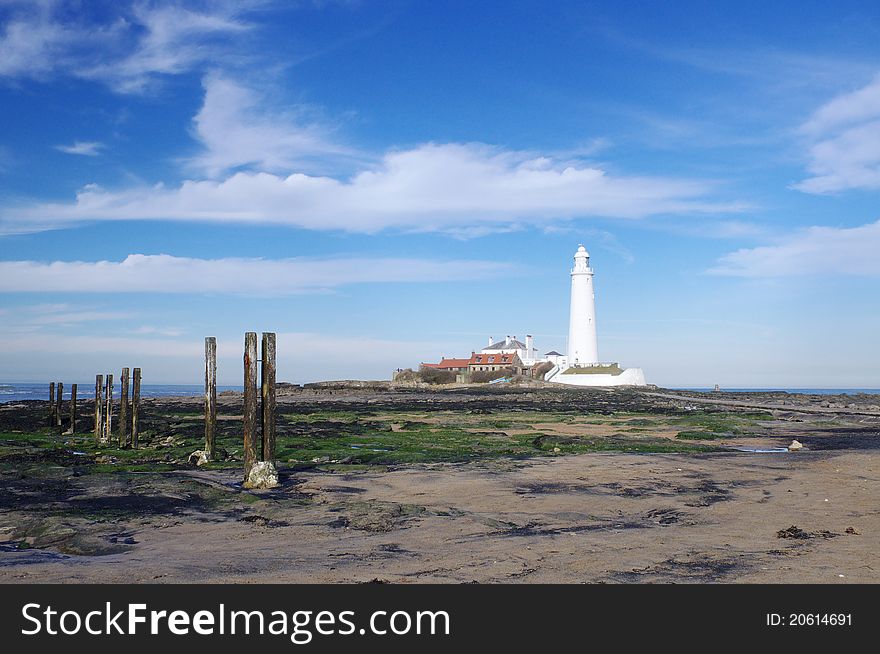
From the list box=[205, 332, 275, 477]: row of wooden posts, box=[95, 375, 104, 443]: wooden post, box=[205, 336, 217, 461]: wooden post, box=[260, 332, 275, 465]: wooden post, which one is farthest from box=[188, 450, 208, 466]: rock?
box=[95, 375, 104, 443]: wooden post

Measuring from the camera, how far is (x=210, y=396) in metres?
20.8

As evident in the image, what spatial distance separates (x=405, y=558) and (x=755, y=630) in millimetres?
3894

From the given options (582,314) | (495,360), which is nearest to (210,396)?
(582,314)

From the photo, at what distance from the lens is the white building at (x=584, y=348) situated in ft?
291

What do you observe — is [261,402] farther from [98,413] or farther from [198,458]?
[98,413]

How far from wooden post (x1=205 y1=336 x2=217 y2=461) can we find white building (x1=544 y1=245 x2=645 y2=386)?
70.6m

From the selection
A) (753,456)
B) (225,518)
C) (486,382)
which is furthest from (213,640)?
(486,382)

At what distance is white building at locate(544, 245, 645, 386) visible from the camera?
88.6 m

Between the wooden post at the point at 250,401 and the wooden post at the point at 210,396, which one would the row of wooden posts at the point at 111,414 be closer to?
the wooden post at the point at 210,396

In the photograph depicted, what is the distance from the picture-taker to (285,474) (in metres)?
16.1

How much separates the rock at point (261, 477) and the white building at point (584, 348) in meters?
76.6

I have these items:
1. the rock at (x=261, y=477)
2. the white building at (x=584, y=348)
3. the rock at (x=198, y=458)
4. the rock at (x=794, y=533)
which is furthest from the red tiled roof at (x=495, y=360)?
the rock at (x=794, y=533)

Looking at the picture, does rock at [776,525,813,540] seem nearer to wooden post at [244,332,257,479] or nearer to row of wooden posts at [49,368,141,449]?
wooden post at [244,332,257,479]

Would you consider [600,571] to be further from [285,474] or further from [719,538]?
[285,474]
